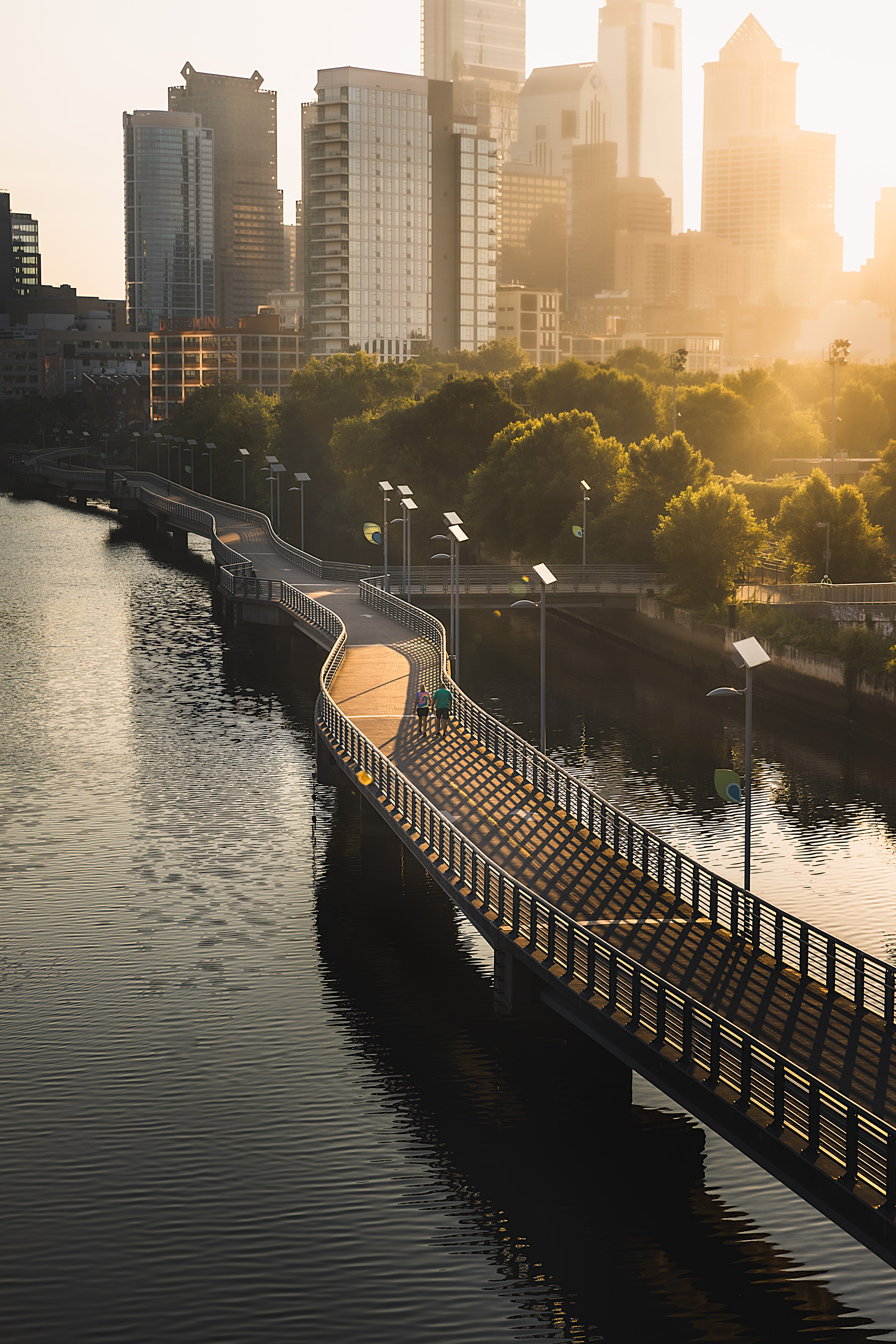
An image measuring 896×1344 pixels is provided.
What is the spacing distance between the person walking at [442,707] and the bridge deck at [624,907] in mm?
245

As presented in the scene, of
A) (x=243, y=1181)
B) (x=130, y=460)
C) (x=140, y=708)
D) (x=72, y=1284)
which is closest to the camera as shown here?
(x=72, y=1284)

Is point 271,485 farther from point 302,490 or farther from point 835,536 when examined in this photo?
point 835,536

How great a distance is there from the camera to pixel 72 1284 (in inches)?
844

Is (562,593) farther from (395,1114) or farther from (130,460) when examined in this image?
(130,460)

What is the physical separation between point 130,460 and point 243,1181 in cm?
18389

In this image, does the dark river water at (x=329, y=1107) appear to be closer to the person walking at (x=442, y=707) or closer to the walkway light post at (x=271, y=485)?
the person walking at (x=442, y=707)

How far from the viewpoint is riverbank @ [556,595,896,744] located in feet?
195

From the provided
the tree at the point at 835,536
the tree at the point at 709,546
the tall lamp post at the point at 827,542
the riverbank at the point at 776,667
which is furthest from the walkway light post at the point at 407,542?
the tall lamp post at the point at 827,542

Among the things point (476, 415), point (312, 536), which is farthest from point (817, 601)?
point (312, 536)

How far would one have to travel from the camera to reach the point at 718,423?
116 meters

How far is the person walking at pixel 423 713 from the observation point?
45781mm

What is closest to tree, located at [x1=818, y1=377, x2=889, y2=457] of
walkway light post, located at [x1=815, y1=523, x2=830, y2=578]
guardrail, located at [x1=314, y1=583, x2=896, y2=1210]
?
walkway light post, located at [x1=815, y1=523, x2=830, y2=578]

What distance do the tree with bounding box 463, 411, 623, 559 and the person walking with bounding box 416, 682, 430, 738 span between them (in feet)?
133

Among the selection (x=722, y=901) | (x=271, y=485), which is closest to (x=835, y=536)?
(x=722, y=901)
